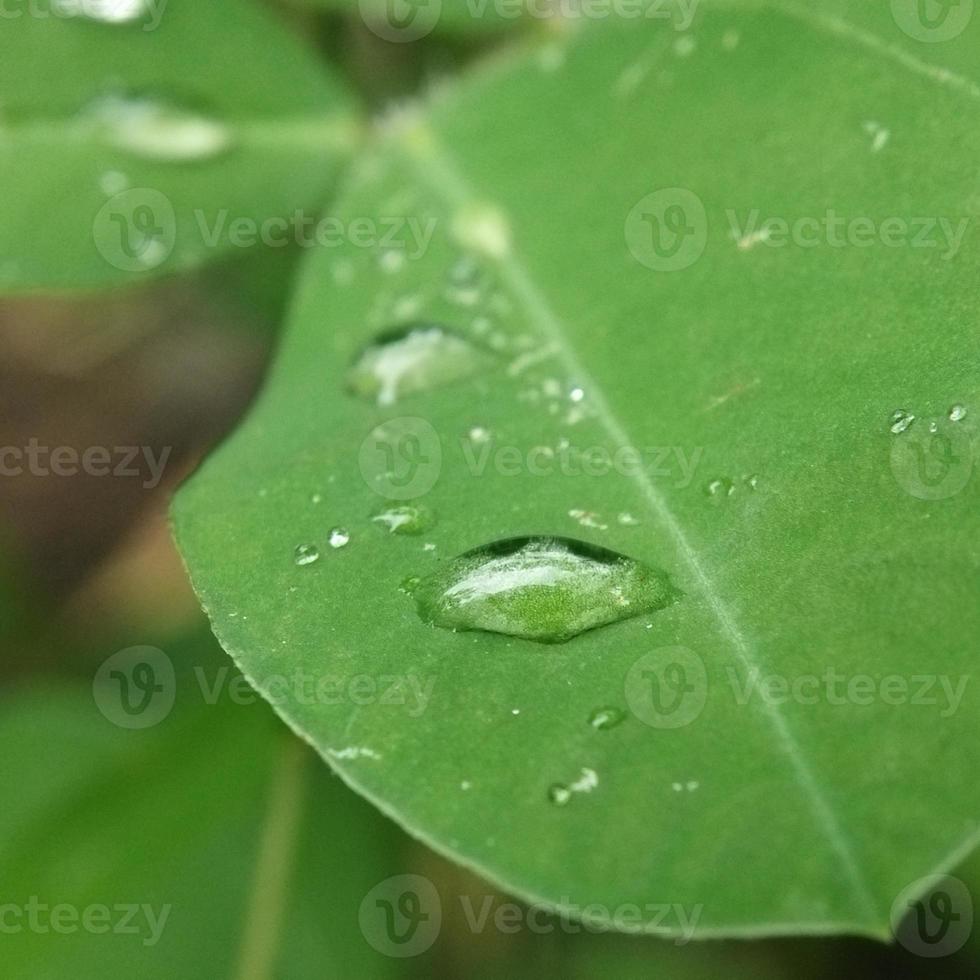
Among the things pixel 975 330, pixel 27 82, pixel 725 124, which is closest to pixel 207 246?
pixel 27 82

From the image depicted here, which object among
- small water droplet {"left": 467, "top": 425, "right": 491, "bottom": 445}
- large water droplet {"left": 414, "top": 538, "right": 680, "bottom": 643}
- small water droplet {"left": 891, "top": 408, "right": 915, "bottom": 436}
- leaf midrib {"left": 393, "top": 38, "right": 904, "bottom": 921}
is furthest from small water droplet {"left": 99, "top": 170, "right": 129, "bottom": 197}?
small water droplet {"left": 891, "top": 408, "right": 915, "bottom": 436}

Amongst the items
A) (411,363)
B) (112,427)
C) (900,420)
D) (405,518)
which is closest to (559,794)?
(405,518)

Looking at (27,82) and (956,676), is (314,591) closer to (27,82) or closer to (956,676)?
(956,676)

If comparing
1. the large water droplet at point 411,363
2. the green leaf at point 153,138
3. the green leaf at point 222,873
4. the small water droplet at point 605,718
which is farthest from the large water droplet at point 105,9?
the small water droplet at point 605,718

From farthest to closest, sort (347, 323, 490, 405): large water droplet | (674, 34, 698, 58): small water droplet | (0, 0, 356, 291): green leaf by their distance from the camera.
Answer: (0, 0, 356, 291): green leaf, (674, 34, 698, 58): small water droplet, (347, 323, 490, 405): large water droplet

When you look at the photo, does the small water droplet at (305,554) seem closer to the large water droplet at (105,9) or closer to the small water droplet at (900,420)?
the small water droplet at (900,420)

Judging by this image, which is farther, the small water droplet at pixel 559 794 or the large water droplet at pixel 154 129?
the large water droplet at pixel 154 129

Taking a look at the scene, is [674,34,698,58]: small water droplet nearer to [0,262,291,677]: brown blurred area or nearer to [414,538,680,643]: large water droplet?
[414,538,680,643]: large water droplet
